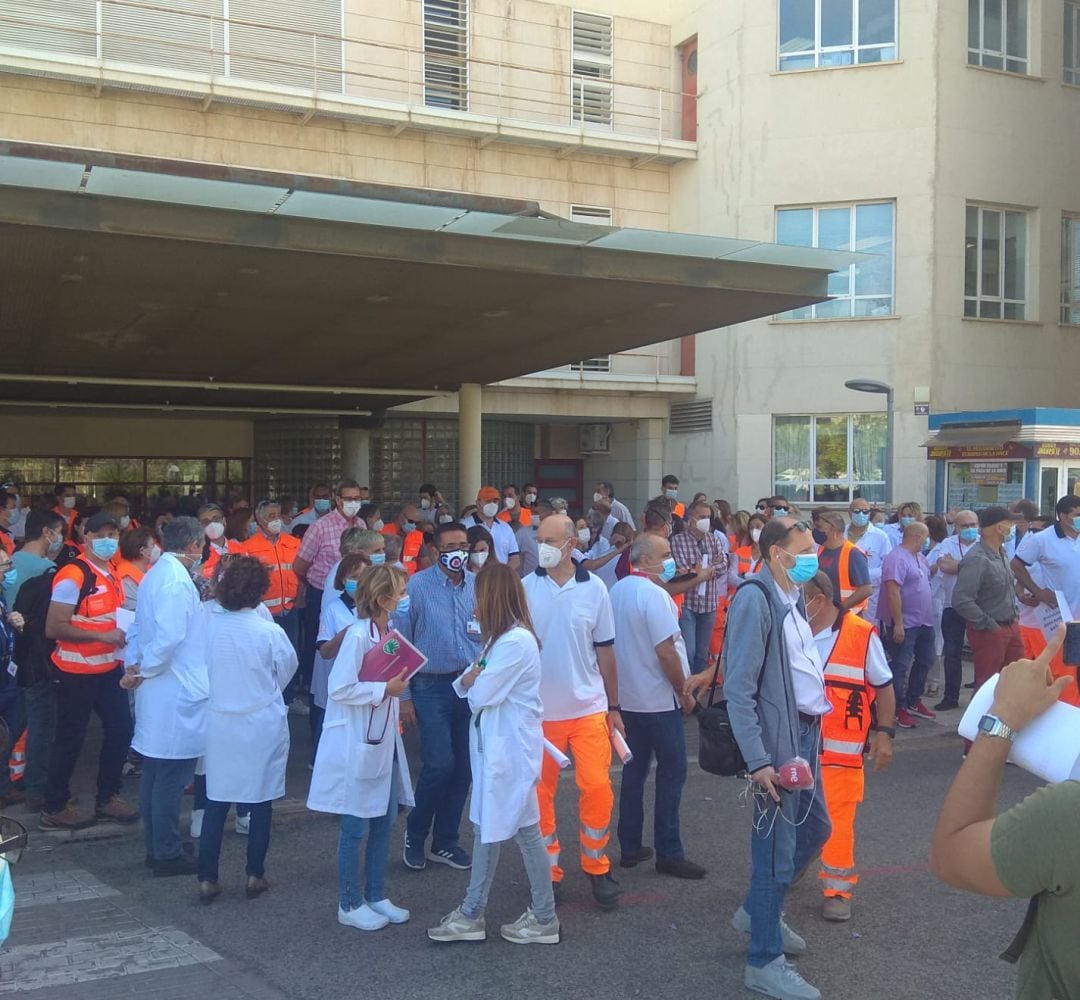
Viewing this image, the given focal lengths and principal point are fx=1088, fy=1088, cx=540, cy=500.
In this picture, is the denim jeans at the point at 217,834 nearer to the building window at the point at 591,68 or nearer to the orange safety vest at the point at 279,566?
the orange safety vest at the point at 279,566

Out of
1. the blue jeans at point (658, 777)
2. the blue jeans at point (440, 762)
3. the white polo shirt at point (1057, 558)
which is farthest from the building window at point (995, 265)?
the blue jeans at point (440, 762)

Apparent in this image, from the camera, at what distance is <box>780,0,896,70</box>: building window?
20797 mm

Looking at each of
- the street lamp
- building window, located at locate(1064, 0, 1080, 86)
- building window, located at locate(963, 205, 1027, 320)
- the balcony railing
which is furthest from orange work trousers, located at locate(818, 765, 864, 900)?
building window, located at locate(1064, 0, 1080, 86)

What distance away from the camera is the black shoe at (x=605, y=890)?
18.3 feet

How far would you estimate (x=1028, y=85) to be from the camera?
2141cm

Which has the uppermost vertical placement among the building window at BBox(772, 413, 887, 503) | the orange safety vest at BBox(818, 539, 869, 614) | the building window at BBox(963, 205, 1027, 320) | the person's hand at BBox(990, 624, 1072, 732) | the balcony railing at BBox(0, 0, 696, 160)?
the balcony railing at BBox(0, 0, 696, 160)

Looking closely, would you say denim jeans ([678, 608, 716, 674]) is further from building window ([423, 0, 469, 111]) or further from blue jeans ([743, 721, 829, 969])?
building window ([423, 0, 469, 111])

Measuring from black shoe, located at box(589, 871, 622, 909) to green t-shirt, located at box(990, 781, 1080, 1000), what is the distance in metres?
3.65

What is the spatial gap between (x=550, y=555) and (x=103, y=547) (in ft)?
10.4

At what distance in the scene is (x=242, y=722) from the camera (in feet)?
18.7

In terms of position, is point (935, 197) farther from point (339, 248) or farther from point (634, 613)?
point (634, 613)

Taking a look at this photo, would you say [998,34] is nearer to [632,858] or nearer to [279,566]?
[279,566]

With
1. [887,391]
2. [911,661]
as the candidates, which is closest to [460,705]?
[911,661]

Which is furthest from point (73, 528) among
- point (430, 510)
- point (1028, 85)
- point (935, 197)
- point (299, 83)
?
point (1028, 85)
